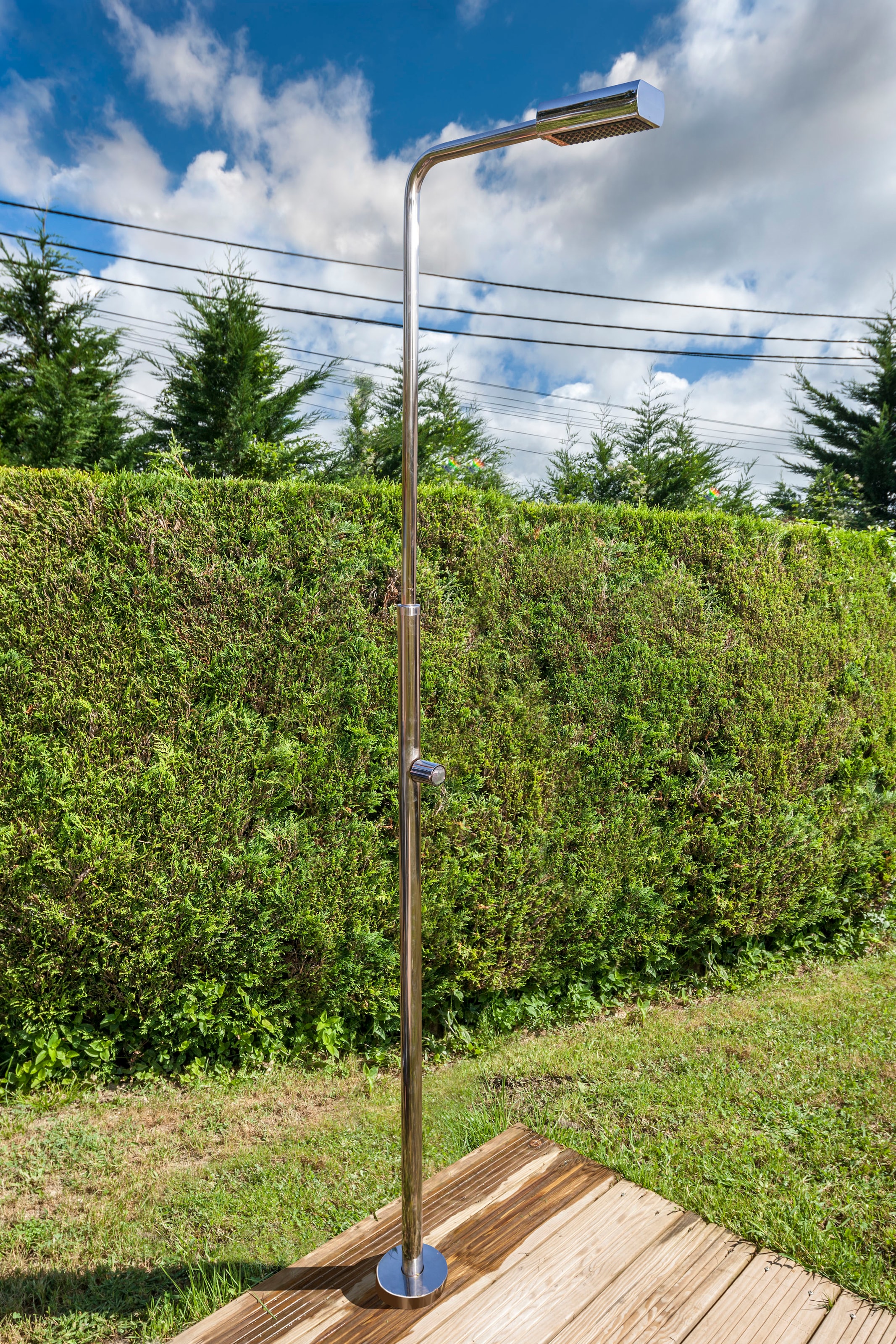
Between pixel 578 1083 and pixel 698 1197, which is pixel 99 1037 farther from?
pixel 698 1197

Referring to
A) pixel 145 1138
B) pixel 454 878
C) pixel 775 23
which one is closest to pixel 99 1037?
pixel 145 1138

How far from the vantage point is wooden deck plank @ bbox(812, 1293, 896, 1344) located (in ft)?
4.73

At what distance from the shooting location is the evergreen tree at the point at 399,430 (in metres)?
8.52

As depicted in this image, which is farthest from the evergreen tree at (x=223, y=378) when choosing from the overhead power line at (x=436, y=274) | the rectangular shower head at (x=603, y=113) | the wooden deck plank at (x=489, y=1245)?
the wooden deck plank at (x=489, y=1245)

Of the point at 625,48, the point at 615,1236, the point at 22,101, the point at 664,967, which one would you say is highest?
the point at 22,101

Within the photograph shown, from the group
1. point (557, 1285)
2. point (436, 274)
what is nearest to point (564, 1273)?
point (557, 1285)

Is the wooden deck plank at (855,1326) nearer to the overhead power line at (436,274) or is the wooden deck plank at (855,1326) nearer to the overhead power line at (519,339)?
the overhead power line at (519,339)

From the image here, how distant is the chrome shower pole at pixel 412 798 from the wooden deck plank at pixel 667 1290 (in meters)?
0.32

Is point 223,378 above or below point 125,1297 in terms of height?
above

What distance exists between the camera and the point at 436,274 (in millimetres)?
13453

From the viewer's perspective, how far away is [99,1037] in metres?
2.98

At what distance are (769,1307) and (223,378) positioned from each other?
8.76 metres

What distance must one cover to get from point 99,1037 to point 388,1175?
1.40 metres

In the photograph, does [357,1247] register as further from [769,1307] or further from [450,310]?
[450,310]
